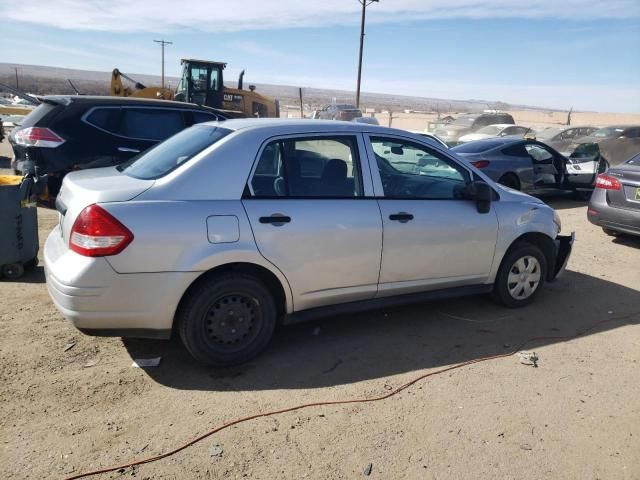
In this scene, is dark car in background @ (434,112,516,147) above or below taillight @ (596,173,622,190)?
above

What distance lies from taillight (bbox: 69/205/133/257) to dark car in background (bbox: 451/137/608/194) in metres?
7.81

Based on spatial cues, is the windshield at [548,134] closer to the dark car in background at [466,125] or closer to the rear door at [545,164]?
the dark car in background at [466,125]

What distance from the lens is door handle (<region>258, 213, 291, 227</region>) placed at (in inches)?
138

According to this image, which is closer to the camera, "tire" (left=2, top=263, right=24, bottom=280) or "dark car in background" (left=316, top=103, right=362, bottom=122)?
"tire" (left=2, top=263, right=24, bottom=280)

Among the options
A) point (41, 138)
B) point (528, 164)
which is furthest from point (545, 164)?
point (41, 138)

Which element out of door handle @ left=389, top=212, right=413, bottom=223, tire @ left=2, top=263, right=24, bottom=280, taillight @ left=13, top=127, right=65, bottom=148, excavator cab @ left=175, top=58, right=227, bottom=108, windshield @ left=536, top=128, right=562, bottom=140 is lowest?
tire @ left=2, top=263, right=24, bottom=280

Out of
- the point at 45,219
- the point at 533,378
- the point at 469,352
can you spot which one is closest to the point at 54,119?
the point at 45,219

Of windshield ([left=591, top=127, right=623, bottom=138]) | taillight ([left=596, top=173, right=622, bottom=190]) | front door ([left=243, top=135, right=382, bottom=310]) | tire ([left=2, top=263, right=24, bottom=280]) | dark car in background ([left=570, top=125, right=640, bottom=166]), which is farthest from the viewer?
windshield ([left=591, top=127, right=623, bottom=138])

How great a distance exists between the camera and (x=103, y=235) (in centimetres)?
312

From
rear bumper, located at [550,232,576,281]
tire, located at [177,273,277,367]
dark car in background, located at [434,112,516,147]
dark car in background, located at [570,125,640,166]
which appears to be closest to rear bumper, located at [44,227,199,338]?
tire, located at [177,273,277,367]

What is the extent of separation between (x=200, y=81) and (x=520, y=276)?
1844 cm

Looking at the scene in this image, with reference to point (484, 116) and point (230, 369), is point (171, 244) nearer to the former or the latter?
point (230, 369)

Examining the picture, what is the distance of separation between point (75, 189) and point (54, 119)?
4.22 meters

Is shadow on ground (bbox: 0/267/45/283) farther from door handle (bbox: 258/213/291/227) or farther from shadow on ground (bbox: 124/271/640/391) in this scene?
door handle (bbox: 258/213/291/227)
